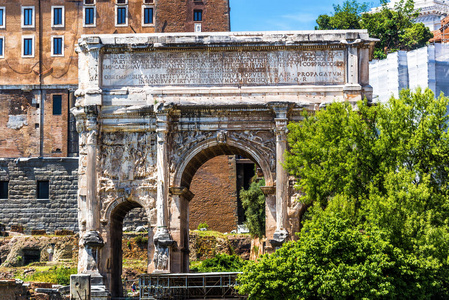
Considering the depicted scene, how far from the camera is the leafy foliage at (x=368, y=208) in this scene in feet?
93.2

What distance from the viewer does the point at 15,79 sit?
2606 inches

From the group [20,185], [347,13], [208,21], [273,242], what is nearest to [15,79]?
[20,185]

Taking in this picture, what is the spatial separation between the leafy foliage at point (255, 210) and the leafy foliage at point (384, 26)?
55.6 ft

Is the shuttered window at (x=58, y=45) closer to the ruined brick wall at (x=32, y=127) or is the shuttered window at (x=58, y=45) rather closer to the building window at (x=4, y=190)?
the ruined brick wall at (x=32, y=127)

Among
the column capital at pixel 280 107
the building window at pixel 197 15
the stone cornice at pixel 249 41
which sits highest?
the building window at pixel 197 15

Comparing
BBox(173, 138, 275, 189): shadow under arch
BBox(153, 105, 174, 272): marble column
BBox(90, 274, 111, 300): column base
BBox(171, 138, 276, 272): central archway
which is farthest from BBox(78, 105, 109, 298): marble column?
BBox(173, 138, 275, 189): shadow under arch

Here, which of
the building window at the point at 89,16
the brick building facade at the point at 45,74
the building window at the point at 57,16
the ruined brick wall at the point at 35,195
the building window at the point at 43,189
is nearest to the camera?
the ruined brick wall at the point at 35,195

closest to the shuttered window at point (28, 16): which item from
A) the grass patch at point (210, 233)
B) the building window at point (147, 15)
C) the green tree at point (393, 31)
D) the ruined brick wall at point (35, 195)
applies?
the building window at point (147, 15)

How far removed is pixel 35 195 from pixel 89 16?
1342 centimetres

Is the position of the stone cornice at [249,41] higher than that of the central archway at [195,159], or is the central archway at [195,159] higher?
the stone cornice at [249,41]

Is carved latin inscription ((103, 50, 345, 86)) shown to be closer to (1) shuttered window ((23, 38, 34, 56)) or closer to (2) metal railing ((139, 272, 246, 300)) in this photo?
(2) metal railing ((139, 272, 246, 300))

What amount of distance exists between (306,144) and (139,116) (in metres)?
6.70

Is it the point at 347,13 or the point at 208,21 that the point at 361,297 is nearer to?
the point at 208,21

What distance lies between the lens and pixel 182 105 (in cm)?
3478
